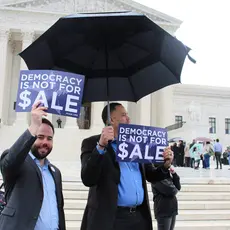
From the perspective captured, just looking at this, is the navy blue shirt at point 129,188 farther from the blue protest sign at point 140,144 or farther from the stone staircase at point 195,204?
the stone staircase at point 195,204

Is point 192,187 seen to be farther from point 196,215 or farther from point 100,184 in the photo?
point 100,184

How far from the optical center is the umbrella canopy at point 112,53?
8.70 ft

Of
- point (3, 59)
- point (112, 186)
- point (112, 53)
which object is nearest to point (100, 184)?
point (112, 186)

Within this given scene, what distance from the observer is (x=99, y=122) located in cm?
2355

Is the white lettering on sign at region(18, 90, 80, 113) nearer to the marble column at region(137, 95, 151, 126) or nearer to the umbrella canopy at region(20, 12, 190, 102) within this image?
the umbrella canopy at region(20, 12, 190, 102)

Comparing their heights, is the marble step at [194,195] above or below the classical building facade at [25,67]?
below

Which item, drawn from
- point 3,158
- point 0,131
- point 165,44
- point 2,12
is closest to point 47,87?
point 3,158

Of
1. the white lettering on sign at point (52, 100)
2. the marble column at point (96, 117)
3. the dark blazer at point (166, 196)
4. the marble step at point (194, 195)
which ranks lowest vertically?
the marble step at point (194, 195)

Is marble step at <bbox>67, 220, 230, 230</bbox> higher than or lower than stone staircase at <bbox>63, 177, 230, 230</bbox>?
lower

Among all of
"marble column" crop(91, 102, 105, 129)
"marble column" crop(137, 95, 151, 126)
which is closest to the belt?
"marble column" crop(91, 102, 105, 129)

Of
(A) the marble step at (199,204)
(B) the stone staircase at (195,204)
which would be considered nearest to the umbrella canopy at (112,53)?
(B) the stone staircase at (195,204)

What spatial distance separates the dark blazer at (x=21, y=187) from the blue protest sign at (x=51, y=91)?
1.38 feet

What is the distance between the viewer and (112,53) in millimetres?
3076

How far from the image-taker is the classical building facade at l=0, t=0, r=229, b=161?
21708 millimetres
